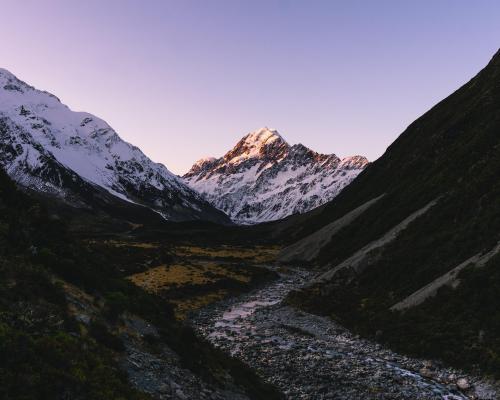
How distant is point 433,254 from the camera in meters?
45.5

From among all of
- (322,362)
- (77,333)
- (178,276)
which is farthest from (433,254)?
(178,276)

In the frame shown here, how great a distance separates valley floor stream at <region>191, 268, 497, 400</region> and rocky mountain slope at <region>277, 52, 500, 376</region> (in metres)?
2.03

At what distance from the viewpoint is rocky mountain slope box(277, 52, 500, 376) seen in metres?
31.1

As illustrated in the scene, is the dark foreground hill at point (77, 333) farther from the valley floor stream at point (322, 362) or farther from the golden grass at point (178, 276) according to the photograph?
the golden grass at point (178, 276)

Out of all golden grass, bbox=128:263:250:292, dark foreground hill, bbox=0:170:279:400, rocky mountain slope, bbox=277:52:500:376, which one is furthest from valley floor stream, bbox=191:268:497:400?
golden grass, bbox=128:263:250:292

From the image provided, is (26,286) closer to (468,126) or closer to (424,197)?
(424,197)

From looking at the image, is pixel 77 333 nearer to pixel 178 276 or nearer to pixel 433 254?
pixel 433 254

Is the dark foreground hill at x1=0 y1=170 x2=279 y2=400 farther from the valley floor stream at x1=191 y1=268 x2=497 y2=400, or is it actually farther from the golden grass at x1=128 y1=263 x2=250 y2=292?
the golden grass at x1=128 y1=263 x2=250 y2=292

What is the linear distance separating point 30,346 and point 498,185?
48.1 m

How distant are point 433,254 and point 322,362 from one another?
2145 centimetres

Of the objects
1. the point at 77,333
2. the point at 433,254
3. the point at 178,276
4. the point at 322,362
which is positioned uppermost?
the point at 77,333

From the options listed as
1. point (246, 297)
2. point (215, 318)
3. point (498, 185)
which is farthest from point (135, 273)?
point (498, 185)

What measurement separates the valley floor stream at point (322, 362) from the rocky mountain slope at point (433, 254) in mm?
2028

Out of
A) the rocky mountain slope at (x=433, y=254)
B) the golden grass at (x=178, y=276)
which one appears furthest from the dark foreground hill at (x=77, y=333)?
the golden grass at (x=178, y=276)
